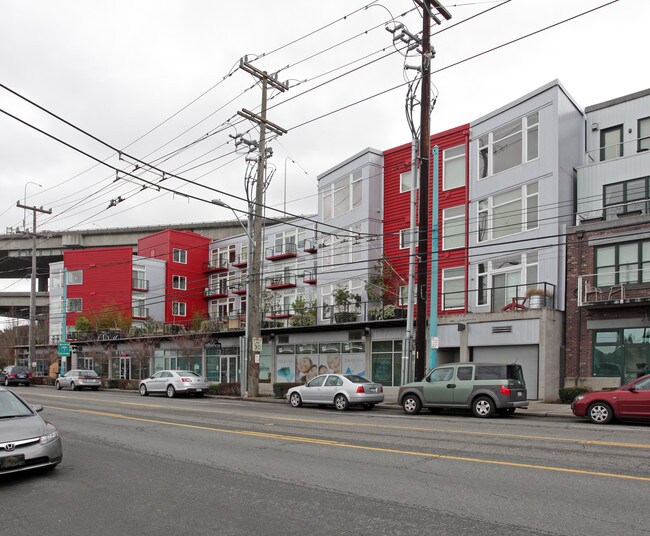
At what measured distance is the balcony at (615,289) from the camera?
22.2m

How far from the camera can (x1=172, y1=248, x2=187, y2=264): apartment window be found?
58334 millimetres

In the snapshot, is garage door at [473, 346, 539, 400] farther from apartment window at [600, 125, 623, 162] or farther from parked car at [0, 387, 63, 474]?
parked car at [0, 387, 63, 474]

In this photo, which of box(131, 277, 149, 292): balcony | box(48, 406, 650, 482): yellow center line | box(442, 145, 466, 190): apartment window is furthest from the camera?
box(131, 277, 149, 292): balcony

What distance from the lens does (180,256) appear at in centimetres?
5884

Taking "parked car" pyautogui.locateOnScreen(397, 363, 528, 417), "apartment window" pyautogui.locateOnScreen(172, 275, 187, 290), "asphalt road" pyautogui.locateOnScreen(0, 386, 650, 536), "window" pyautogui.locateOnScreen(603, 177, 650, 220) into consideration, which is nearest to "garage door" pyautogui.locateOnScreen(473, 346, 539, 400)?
"parked car" pyautogui.locateOnScreen(397, 363, 528, 417)

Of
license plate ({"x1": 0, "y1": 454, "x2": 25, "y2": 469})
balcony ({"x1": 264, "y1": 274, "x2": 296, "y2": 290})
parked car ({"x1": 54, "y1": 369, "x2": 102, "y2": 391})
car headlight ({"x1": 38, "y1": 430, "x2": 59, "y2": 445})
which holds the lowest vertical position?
parked car ({"x1": 54, "y1": 369, "x2": 102, "y2": 391})

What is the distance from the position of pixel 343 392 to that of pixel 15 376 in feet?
119

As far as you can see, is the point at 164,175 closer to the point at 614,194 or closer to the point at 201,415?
the point at 201,415

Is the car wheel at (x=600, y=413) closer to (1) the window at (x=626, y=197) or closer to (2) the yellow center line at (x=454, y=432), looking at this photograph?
(2) the yellow center line at (x=454, y=432)

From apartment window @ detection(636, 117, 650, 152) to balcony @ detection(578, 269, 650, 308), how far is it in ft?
18.8

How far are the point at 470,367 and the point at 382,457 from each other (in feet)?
28.8

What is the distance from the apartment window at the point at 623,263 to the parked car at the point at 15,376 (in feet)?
140

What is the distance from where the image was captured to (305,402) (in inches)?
907

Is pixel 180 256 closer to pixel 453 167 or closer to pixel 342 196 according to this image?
pixel 342 196
